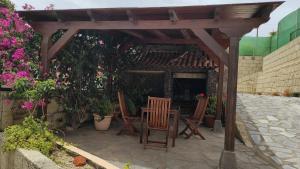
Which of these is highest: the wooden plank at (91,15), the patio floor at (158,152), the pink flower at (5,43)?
the wooden plank at (91,15)

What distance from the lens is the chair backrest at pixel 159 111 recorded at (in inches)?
243

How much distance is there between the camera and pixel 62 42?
6.44 metres

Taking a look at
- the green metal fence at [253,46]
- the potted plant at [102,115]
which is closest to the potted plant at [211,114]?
the potted plant at [102,115]

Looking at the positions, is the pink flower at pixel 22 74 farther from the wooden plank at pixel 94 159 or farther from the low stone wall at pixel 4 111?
the wooden plank at pixel 94 159

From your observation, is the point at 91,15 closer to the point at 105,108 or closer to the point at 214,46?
the point at 214,46

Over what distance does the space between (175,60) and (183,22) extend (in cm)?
598

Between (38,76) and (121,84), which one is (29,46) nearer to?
(38,76)

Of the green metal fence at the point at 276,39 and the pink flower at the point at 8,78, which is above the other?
the green metal fence at the point at 276,39

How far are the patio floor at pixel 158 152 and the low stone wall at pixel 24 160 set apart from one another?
4.04 ft

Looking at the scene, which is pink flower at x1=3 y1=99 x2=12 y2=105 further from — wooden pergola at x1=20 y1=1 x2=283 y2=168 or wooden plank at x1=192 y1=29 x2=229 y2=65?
wooden plank at x1=192 y1=29 x2=229 y2=65

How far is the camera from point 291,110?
1082 cm

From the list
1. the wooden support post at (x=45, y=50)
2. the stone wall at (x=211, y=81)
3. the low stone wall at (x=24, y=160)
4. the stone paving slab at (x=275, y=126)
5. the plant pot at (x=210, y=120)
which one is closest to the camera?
the low stone wall at (x=24, y=160)

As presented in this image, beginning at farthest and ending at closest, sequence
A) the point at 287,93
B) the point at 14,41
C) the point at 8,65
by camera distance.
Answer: the point at 287,93 → the point at 14,41 → the point at 8,65

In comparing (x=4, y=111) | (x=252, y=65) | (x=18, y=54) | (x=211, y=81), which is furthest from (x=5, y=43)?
(x=252, y=65)
